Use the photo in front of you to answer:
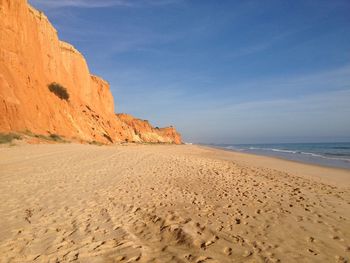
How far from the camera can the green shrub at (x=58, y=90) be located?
3241cm

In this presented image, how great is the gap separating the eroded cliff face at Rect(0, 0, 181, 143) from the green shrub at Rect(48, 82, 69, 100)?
0.62m

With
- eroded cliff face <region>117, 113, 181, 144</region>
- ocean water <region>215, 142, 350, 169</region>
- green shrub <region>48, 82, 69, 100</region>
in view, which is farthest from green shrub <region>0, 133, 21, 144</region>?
eroded cliff face <region>117, 113, 181, 144</region>

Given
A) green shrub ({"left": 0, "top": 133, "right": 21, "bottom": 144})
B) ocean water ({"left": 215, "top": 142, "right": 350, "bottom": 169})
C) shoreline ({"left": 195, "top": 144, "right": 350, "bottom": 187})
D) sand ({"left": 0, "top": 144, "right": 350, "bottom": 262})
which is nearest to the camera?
sand ({"left": 0, "top": 144, "right": 350, "bottom": 262})

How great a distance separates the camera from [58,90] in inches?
1292

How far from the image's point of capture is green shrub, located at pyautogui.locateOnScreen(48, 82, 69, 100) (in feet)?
106

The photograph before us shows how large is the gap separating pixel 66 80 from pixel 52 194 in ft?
110

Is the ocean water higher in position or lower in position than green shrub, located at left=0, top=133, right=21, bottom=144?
lower

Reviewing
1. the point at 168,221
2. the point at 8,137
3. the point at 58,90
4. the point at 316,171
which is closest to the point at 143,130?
the point at 58,90

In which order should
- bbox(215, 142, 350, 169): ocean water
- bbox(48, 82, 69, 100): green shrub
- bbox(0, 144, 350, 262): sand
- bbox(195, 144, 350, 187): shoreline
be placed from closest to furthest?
bbox(0, 144, 350, 262): sand, bbox(195, 144, 350, 187): shoreline, bbox(215, 142, 350, 169): ocean water, bbox(48, 82, 69, 100): green shrub

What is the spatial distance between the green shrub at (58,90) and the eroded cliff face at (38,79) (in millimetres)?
616

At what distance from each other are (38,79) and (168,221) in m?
27.9

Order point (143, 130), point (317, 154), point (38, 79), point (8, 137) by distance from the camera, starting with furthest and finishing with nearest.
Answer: point (143, 130) < point (317, 154) < point (38, 79) < point (8, 137)

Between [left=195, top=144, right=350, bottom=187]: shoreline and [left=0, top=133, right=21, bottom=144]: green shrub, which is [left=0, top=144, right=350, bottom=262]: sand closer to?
[left=195, top=144, right=350, bottom=187]: shoreline

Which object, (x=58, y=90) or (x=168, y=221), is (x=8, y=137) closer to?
(x=58, y=90)
